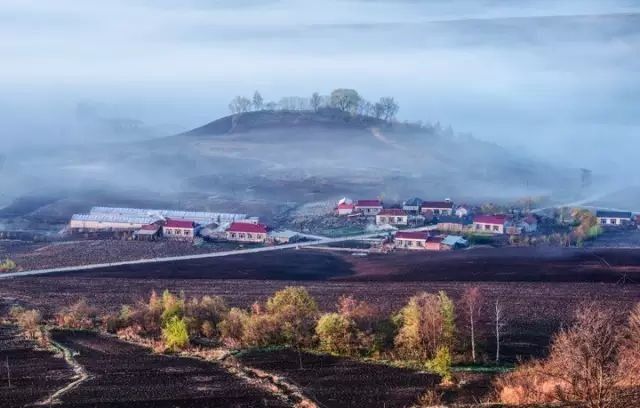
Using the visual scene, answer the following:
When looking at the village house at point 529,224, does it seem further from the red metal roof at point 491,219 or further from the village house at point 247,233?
the village house at point 247,233

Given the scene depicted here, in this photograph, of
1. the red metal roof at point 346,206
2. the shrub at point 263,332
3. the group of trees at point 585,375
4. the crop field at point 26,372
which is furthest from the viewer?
the red metal roof at point 346,206

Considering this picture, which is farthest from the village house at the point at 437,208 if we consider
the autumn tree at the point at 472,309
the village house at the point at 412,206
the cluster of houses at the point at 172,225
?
the autumn tree at the point at 472,309

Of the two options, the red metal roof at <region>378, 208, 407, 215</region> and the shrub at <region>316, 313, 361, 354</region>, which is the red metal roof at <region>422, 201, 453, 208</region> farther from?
the shrub at <region>316, 313, 361, 354</region>

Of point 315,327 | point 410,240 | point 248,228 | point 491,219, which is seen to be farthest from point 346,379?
point 491,219

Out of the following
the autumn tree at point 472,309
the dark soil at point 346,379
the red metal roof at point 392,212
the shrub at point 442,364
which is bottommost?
the dark soil at point 346,379

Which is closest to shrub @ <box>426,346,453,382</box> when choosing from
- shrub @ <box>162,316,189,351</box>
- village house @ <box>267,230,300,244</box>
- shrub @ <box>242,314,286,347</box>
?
shrub @ <box>242,314,286,347</box>

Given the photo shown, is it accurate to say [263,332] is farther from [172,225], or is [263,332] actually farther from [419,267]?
[172,225]
